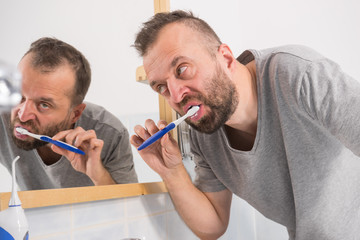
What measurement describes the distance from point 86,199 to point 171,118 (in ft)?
1.42

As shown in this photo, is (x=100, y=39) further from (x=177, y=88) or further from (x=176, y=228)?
(x=176, y=228)

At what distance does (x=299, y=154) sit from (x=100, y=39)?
583mm

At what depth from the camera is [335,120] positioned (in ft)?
2.21

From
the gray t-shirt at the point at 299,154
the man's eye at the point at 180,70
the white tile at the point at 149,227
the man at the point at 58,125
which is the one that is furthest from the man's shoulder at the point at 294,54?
the white tile at the point at 149,227

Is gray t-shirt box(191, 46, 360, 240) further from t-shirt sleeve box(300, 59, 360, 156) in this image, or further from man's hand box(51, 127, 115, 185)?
man's hand box(51, 127, 115, 185)

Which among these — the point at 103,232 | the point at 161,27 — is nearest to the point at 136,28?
the point at 161,27

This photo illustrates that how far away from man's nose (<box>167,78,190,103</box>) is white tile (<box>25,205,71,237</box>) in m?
0.35

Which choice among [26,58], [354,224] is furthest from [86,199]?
[354,224]

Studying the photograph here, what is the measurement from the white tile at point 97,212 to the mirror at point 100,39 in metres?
0.13

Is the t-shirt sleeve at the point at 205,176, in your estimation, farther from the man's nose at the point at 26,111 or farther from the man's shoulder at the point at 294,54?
the man's nose at the point at 26,111

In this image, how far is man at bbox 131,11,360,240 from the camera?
2.39 ft

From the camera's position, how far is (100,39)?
757 millimetres

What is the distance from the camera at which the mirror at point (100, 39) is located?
0.56m

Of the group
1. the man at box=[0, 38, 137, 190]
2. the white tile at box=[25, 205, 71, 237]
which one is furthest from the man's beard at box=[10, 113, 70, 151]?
the white tile at box=[25, 205, 71, 237]
